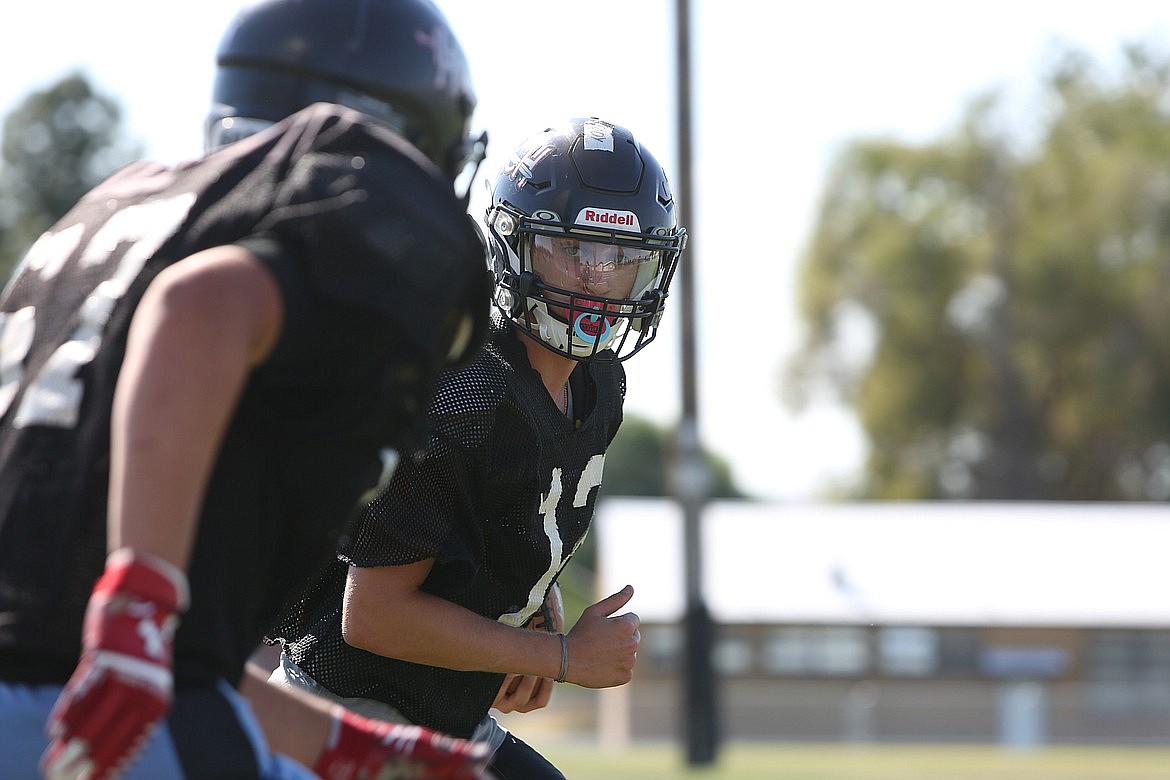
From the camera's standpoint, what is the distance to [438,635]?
3.00 m

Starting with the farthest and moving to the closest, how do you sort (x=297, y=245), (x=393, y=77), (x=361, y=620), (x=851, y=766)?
(x=851, y=766), (x=361, y=620), (x=393, y=77), (x=297, y=245)

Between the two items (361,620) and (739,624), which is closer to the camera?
(361,620)

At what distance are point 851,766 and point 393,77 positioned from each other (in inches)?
564

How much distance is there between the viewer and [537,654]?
3.14 metres

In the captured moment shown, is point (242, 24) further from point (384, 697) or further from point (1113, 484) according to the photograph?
point (1113, 484)

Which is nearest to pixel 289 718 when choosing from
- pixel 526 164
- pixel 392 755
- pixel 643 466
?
pixel 392 755

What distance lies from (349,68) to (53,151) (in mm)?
46297

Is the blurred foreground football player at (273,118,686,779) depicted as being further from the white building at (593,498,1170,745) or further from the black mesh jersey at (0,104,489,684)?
the white building at (593,498,1170,745)

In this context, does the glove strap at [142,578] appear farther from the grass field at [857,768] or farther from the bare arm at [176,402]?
the grass field at [857,768]

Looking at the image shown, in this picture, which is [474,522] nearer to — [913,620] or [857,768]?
[857,768]

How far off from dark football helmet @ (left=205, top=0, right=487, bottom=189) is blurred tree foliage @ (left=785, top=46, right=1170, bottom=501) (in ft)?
132

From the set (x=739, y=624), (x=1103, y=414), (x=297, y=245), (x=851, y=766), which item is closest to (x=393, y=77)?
(x=297, y=245)

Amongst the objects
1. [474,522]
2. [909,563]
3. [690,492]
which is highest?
[474,522]

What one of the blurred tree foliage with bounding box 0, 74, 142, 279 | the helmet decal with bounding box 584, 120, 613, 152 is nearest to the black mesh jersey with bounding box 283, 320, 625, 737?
the helmet decal with bounding box 584, 120, 613, 152
